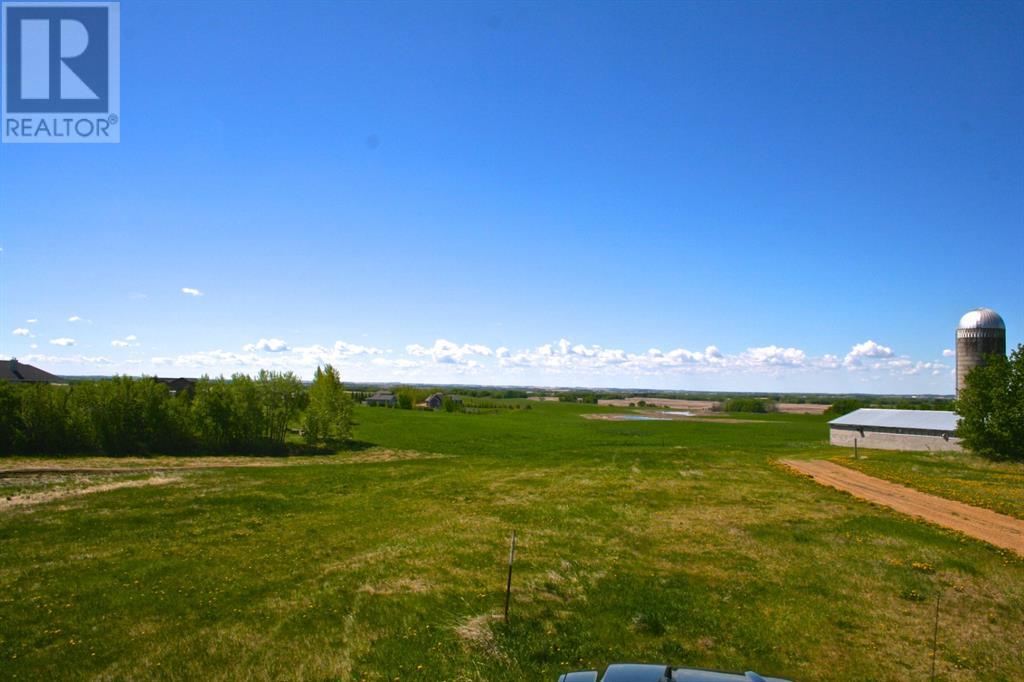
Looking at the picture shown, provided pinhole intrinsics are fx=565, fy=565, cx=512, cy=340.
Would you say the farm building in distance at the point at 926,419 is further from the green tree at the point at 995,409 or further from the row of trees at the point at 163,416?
the row of trees at the point at 163,416

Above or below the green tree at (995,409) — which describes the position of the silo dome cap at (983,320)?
above

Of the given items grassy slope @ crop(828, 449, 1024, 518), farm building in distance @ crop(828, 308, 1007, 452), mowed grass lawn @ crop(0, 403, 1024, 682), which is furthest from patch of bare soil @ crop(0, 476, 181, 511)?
farm building in distance @ crop(828, 308, 1007, 452)

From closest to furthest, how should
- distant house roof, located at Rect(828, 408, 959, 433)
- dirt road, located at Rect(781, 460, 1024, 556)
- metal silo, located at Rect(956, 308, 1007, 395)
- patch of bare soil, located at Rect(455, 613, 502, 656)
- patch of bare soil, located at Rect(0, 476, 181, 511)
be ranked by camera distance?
1. patch of bare soil, located at Rect(455, 613, 502, 656)
2. dirt road, located at Rect(781, 460, 1024, 556)
3. patch of bare soil, located at Rect(0, 476, 181, 511)
4. distant house roof, located at Rect(828, 408, 959, 433)
5. metal silo, located at Rect(956, 308, 1007, 395)

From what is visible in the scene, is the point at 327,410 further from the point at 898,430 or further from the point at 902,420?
the point at 902,420

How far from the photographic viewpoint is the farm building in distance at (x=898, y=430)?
5547cm

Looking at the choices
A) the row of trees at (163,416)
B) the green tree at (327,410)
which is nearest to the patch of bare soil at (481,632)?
the row of trees at (163,416)

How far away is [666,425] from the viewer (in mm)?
110188

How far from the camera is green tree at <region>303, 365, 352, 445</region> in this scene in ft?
214

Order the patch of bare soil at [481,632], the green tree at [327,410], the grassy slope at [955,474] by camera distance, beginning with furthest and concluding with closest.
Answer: the green tree at [327,410], the grassy slope at [955,474], the patch of bare soil at [481,632]

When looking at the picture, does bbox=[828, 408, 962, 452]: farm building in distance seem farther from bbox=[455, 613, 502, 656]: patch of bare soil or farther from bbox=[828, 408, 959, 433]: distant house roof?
bbox=[455, 613, 502, 656]: patch of bare soil

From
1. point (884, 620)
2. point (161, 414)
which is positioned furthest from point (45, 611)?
point (161, 414)

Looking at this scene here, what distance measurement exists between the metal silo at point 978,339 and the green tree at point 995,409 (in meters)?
10.1

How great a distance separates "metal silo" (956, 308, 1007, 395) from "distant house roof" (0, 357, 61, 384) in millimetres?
120022

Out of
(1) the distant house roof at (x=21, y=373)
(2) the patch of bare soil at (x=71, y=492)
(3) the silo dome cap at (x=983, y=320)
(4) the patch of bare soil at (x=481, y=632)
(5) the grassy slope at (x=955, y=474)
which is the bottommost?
(5) the grassy slope at (x=955, y=474)
